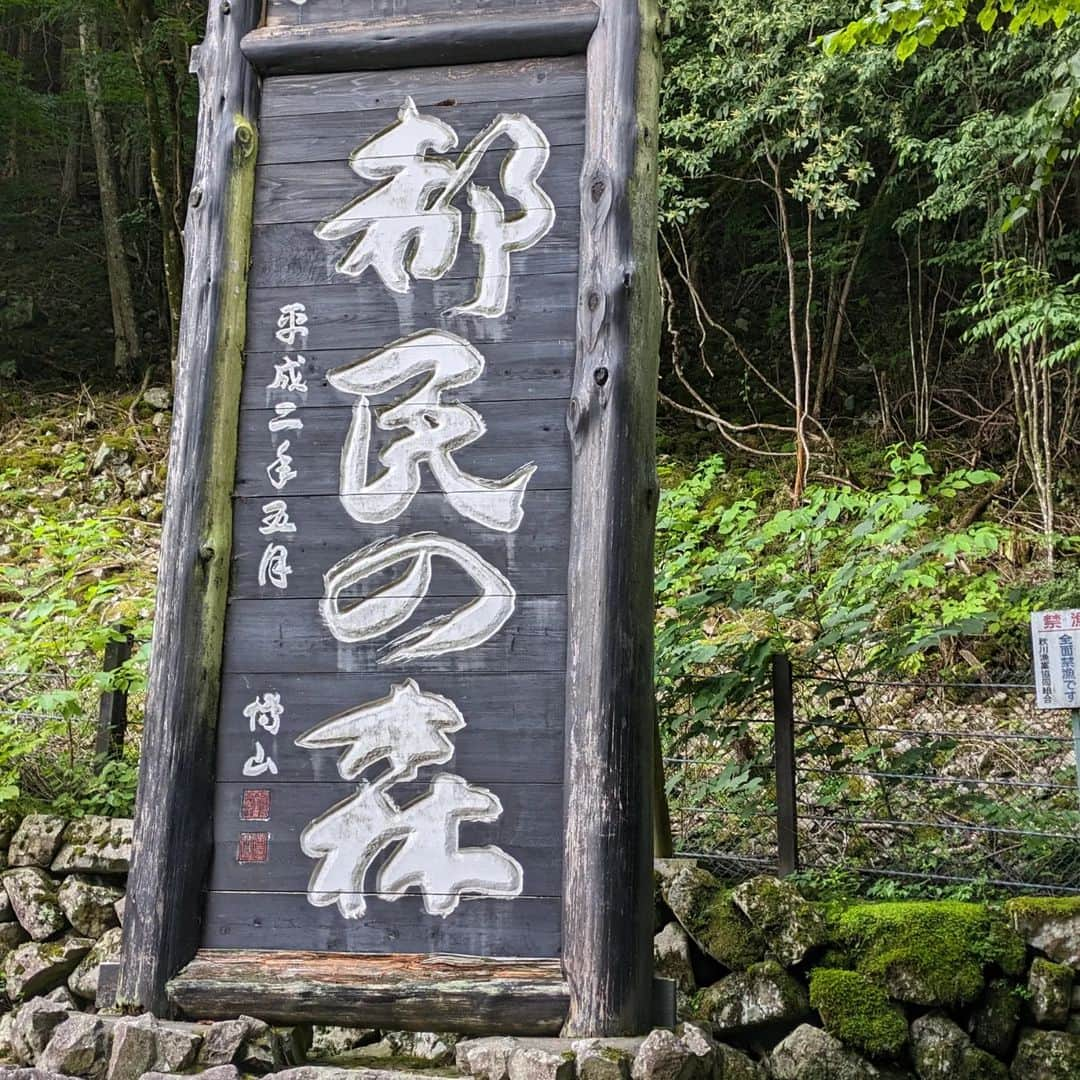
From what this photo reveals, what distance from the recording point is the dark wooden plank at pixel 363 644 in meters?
3.17

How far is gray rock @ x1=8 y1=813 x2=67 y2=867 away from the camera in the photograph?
508cm

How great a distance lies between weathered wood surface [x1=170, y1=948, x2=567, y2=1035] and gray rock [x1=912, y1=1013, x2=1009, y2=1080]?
1.96m

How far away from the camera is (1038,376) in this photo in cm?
904

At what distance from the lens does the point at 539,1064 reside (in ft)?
8.90

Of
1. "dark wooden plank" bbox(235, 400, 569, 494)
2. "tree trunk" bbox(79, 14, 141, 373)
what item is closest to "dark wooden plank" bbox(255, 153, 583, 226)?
"dark wooden plank" bbox(235, 400, 569, 494)

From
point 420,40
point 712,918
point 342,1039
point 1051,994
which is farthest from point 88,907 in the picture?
point 1051,994

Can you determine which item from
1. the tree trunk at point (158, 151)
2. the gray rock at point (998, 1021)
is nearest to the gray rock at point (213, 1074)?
the gray rock at point (998, 1021)

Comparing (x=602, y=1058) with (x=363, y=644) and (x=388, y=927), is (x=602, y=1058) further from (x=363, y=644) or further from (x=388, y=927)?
(x=363, y=644)

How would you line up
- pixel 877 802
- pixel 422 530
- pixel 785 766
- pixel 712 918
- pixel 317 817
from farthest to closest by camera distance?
1. pixel 877 802
2. pixel 785 766
3. pixel 712 918
4. pixel 422 530
5. pixel 317 817

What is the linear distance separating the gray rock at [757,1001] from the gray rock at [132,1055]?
2.25 meters

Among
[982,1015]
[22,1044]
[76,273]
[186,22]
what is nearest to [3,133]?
[76,273]

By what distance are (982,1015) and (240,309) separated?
3688 mm

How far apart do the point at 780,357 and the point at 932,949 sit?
26.3 ft

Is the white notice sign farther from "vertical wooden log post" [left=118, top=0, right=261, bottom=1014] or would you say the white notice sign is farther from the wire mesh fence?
"vertical wooden log post" [left=118, top=0, right=261, bottom=1014]
